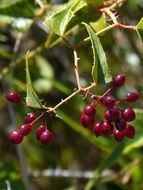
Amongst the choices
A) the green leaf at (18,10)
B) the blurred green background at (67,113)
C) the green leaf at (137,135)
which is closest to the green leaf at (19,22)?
the green leaf at (18,10)

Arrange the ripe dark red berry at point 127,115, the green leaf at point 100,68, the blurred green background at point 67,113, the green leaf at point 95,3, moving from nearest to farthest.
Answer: the green leaf at point 100,68
the ripe dark red berry at point 127,115
the green leaf at point 95,3
the blurred green background at point 67,113

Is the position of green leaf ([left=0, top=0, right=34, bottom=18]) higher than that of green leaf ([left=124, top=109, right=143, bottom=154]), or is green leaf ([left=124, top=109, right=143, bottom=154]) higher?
green leaf ([left=0, top=0, right=34, bottom=18])

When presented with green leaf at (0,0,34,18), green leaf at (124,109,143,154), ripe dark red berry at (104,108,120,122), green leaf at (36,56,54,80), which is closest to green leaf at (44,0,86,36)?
ripe dark red berry at (104,108,120,122)

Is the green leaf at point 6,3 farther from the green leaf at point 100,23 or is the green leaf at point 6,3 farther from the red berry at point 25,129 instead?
the red berry at point 25,129

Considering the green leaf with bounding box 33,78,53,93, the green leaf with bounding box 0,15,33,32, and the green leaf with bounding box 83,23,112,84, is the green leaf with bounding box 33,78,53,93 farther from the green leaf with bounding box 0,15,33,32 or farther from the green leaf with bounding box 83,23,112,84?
the green leaf with bounding box 83,23,112,84

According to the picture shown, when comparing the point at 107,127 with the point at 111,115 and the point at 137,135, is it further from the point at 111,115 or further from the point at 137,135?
the point at 137,135

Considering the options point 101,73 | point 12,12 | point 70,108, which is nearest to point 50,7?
point 12,12

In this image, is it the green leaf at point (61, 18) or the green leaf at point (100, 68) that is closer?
the green leaf at point (100, 68)

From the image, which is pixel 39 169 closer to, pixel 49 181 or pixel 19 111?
pixel 49 181
